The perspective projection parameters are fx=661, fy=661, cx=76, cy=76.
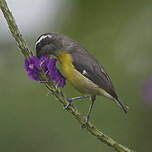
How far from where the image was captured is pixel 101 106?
39.5 feet

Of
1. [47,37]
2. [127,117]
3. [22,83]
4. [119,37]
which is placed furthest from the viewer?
[119,37]

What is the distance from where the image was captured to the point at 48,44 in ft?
17.5

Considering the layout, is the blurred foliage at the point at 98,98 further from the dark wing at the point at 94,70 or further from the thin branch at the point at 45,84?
the thin branch at the point at 45,84

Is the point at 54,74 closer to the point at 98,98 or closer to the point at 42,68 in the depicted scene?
the point at 42,68

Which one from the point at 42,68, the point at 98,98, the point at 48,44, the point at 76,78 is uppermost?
the point at 42,68

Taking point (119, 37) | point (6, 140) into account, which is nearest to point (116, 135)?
point (6, 140)

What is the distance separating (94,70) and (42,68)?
95 centimetres

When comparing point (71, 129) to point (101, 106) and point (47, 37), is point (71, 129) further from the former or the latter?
point (47, 37)

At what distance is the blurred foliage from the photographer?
11.0 metres

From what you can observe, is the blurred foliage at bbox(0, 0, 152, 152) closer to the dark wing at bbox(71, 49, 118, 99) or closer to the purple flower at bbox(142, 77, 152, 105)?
the purple flower at bbox(142, 77, 152, 105)

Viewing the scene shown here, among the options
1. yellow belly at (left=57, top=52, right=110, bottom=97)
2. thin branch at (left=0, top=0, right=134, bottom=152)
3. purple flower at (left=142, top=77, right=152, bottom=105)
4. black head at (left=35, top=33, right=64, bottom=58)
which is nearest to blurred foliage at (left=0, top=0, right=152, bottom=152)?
purple flower at (left=142, top=77, right=152, bottom=105)

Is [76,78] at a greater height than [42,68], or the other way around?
[42,68]

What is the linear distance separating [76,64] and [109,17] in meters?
12.6

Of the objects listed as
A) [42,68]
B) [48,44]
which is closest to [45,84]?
[42,68]
